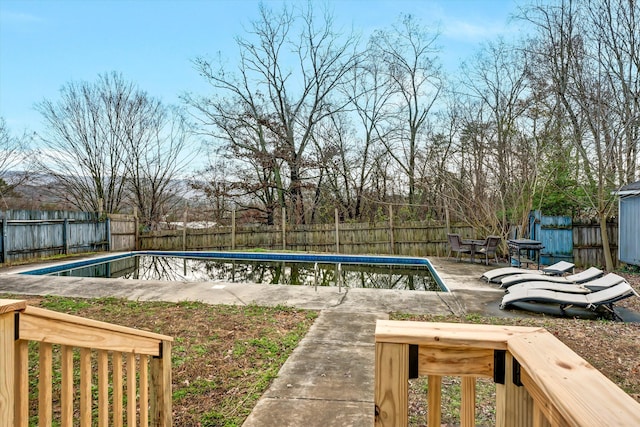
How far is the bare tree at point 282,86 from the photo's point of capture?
52.5 feet

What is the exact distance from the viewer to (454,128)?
14.1 metres

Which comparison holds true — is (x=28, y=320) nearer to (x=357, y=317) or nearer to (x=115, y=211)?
(x=357, y=317)

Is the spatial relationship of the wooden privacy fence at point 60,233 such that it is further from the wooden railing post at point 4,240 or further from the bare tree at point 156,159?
the bare tree at point 156,159

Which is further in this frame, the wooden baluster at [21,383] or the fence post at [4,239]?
the fence post at [4,239]

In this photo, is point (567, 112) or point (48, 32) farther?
point (48, 32)

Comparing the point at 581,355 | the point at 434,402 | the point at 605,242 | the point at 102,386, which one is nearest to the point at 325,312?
the point at 581,355

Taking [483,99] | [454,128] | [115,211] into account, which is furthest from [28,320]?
[115,211]

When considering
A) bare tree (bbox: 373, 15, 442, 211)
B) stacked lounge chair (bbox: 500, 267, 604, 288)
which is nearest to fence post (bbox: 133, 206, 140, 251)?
bare tree (bbox: 373, 15, 442, 211)

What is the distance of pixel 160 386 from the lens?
6.23 feet

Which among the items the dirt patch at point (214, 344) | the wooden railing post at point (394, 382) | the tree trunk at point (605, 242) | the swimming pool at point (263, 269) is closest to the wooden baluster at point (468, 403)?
the wooden railing post at point (394, 382)

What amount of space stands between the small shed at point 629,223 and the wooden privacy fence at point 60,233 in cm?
1513

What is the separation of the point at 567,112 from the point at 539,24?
2.27 m

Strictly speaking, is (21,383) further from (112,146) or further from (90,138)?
(90,138)

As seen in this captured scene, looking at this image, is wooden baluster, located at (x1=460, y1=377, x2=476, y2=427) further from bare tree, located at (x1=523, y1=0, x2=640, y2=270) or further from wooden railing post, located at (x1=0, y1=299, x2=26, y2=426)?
bare tree, located at (x1=523, y1=0, x2=640, y2=270)
